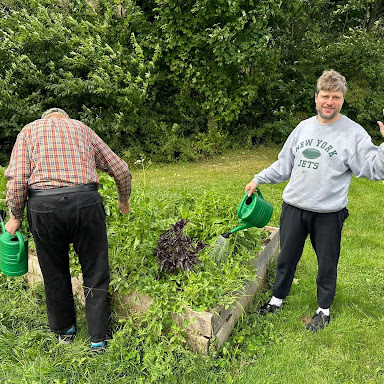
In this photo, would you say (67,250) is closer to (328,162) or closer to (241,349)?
(241,349)

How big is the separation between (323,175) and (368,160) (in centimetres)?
30

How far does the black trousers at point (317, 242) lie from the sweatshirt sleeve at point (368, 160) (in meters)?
0.37

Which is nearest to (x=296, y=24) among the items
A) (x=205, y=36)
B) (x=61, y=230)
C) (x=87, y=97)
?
(x=205, y=36)

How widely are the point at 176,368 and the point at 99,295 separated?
2.31ft

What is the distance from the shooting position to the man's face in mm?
2475

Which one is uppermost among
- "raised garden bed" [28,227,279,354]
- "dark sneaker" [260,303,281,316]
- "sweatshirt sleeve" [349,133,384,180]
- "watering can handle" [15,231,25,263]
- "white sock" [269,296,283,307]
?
"sweatshirt sleeve" [349,133,384,180]

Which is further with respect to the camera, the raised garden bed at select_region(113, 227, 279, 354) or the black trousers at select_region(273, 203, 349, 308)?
the black trousers at select_region(273, 203, 349, 308)

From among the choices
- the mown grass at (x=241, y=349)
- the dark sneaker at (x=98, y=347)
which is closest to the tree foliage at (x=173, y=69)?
the mown grass at (x=241, y=349)

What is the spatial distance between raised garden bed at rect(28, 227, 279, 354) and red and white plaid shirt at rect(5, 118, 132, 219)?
92cm

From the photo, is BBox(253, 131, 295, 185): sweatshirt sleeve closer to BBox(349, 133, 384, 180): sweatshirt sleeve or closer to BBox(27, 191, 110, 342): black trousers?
BBox(349, 133, 384, 180): sweatshirt sleeve

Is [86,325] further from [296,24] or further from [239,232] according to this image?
[296,24]

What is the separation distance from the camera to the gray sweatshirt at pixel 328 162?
96.8 inches

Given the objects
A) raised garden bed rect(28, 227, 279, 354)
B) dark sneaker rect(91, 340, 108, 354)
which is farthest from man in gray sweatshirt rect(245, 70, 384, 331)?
dark sneaker rect(91, 340, 108, 354)

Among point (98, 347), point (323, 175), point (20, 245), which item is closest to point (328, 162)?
point (323, 175)
